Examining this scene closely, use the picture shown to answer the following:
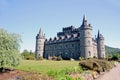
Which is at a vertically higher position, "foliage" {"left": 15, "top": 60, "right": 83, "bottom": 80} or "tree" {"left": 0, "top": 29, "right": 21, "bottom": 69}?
"tree" {"left": 0, "top": 29, "right": 21, "bottom": 69}

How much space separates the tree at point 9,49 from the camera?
23.0 meters

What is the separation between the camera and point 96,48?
77.9 m

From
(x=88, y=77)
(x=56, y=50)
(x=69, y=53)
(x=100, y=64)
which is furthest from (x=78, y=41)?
(x=88, y=77)

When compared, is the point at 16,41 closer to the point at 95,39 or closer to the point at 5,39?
the point at 5,39

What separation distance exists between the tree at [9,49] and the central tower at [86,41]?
145ft

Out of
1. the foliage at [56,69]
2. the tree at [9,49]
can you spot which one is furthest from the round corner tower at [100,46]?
the tree at [9,49]

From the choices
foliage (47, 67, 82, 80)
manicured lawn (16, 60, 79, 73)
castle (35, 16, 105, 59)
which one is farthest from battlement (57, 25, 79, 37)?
foliage (47, 67, 82, 80)

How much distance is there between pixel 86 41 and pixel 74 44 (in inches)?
329

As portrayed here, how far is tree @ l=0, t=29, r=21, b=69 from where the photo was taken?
2300 centimetres

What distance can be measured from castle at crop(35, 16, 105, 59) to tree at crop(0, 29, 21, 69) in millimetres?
44545

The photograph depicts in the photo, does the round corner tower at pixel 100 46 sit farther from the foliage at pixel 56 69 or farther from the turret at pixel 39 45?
the foliage at pixel 56 69

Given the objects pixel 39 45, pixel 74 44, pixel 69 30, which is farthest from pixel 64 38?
pixel 39 45

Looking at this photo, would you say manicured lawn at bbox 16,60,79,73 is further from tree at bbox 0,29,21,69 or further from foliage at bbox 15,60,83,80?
tree at bbox 0,29,21,69

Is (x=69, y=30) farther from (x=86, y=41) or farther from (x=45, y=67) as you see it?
(x=45, y=67)
